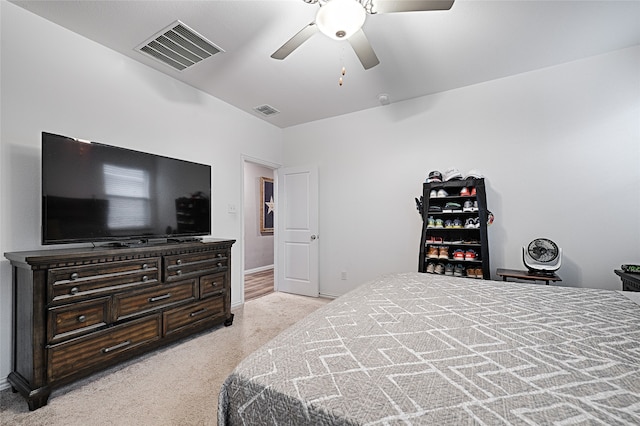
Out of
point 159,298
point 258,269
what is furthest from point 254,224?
point 159,298

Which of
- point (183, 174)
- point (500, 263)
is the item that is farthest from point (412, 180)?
point (183, 174)

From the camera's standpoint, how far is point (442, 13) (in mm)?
2049

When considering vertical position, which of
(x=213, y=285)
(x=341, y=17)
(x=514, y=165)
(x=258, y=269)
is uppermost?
(x=341, y=17)

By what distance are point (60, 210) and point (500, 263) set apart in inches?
162

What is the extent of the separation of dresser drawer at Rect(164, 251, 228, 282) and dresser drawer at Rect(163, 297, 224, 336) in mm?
301

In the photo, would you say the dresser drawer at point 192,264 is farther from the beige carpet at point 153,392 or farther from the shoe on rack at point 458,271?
the shoe on rack at point 458,271

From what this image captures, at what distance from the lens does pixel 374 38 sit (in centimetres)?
235

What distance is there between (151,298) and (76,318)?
0.49 m

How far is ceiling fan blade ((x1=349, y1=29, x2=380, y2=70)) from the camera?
1.74 m

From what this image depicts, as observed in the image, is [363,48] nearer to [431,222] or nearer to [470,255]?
[431,222]

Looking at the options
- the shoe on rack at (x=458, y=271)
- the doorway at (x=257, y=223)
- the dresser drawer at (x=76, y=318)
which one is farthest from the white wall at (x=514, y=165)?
the dresser drawer at (x=76, y=318)

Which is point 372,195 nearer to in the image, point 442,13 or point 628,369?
point 442,13

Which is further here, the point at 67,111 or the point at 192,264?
the point at 192,264

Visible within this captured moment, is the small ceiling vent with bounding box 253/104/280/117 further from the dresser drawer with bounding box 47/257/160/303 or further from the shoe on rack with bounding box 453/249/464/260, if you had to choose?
the shoe on rack with bounding box 453/249/464/260
